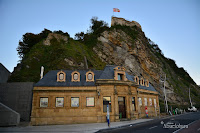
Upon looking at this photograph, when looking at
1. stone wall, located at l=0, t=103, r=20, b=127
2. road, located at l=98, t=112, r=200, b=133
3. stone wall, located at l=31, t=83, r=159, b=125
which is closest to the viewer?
road, located at l=98, t=112, r=200, b=133

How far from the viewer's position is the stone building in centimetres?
2508

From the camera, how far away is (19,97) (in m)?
26.9

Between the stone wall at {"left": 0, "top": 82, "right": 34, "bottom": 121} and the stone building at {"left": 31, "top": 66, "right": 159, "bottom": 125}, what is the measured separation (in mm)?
2235

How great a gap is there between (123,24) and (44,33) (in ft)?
131

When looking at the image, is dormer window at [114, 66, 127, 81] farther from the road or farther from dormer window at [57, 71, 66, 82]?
the road

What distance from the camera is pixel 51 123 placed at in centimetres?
2458

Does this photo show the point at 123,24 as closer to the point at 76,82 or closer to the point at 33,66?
the point at 33,66

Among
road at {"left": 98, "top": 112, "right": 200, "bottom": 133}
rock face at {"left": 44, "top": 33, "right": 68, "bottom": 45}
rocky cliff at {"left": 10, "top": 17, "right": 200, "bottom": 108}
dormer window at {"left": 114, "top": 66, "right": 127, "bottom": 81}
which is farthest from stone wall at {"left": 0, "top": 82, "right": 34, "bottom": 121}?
rock face at {"left": 44, "top": 33, "right": 68, "bottom": 45}

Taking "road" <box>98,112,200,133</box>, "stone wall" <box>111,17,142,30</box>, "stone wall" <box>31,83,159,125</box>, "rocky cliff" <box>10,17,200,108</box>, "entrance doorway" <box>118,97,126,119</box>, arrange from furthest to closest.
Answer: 1. "stone wall" <box>111,17,142,30</box>
2. "rocky cliff" <box>10,17,200,108</box>
3. "entrance doorway" <box>118,97,126,119</box>
4. "stone wall" <box>31,83,159,125</box>
5. "road" <box>98,112,200,133</box>

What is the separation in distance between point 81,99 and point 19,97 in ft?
38.6

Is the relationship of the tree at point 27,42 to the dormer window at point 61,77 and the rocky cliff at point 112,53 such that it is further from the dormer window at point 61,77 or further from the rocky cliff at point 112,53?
the dormer window at point 61,77

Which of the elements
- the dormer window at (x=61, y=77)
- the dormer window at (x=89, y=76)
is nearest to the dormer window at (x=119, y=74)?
the dormer window at (x=89, y=76)

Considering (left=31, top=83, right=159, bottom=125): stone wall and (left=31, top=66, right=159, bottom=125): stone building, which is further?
(left=31, top=66, right=159, bottom=125): stone building

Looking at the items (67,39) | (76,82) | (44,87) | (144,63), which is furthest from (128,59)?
(44,87)
